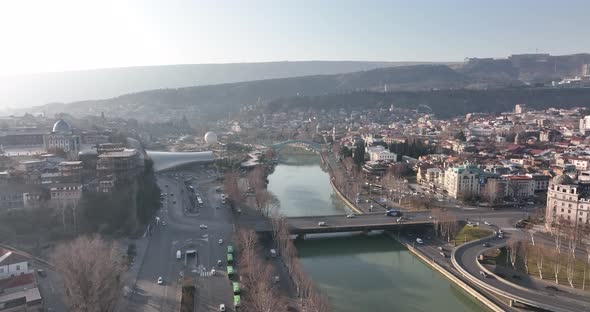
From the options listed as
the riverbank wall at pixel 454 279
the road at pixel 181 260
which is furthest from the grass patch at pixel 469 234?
the road at pixel 181 260

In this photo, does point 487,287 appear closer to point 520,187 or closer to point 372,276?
point 372,276

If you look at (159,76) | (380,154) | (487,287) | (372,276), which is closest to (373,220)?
(372,276)

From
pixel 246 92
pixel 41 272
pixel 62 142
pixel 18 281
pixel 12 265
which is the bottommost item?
pixel 41 272

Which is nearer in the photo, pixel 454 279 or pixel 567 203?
pixel 454 279

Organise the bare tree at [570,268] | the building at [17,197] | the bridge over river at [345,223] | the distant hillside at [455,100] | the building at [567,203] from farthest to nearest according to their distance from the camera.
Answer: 1. the distant hillside at [455,100]
2. the bridge over river at [345,223]
3. the building at [567,203]
4. the building at [17,197]
5. the bare tree at [570,268]

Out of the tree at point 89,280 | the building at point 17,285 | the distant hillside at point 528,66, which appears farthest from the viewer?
the distant hillside at point 528,66

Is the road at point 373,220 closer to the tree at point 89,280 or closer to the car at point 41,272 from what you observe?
the tree at point 89,280

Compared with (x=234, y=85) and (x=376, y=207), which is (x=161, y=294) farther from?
(x=234, y=85)

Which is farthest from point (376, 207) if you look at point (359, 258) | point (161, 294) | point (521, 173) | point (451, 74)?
point (451, 74)
